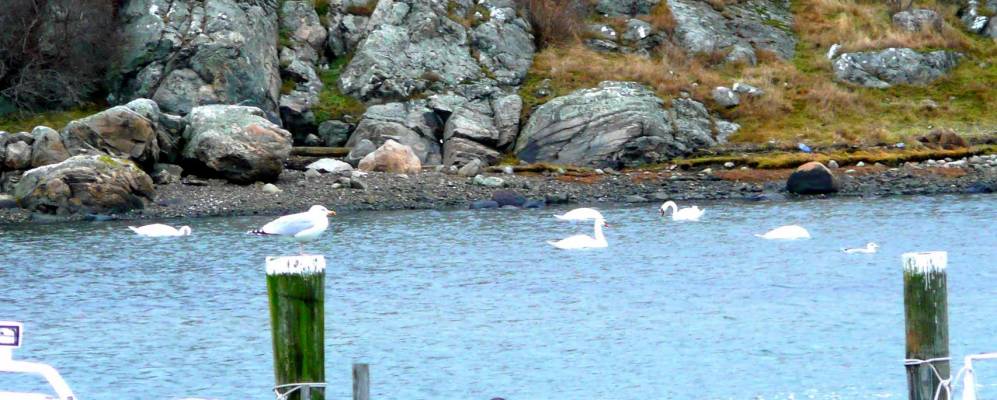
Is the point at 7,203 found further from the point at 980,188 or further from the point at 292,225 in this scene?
the point at 980,188

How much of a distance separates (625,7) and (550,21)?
197 inches

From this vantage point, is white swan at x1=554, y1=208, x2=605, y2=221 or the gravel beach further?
the gravel beach

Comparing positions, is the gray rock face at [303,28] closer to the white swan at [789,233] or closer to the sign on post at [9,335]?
the white swan at [789,233]

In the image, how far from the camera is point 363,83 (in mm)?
54812

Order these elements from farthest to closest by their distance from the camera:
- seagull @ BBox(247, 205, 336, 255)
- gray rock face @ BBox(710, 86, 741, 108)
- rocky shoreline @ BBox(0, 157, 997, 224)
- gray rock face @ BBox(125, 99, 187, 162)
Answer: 1. gray rock face @ BBox(710, 86, 741, 108)
2. gray rock face @ BBox(125, 99, 187, 162)
3. rocky shoreline @ BBox(0, 157, 997, 224)
4. seagull @ BBox(247, 205, 336, 255)

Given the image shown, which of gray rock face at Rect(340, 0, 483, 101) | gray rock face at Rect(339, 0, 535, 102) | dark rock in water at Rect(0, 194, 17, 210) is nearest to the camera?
dark rock in water at Rect(0, 194, 17, 210)

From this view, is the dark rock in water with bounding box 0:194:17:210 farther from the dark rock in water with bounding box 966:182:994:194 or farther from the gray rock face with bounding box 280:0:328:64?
the dark rock in water with bounding box 966:182:994:194

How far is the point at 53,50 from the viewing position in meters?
51.8

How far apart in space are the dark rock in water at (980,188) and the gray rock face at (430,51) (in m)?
18.5

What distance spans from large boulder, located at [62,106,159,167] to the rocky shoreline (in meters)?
1.40

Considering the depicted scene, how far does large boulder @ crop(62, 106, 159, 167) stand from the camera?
42.9 metres

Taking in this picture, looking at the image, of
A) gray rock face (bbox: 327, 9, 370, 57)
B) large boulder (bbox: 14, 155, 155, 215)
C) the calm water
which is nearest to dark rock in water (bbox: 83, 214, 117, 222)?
large boulder (bbox: 14, 155, 155, 215)

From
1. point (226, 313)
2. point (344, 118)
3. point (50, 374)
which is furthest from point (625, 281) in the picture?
point (344, 118)

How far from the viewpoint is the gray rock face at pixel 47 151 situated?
42156mm
